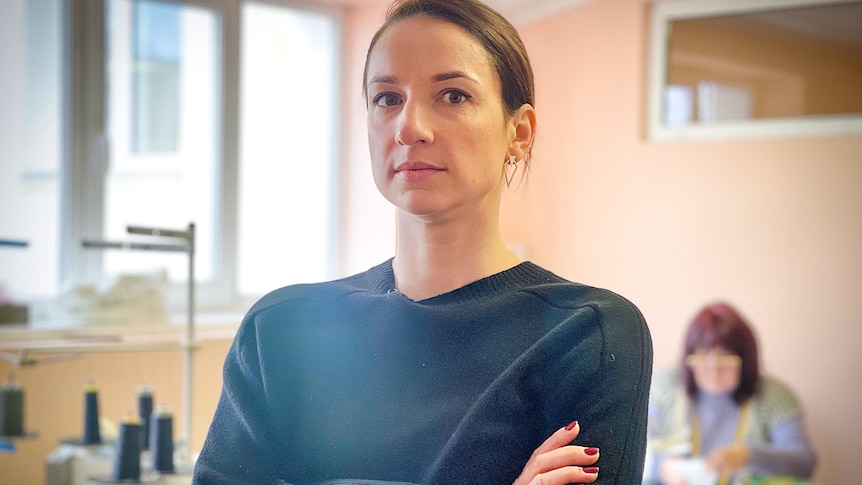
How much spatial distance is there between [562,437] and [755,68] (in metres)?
2.77

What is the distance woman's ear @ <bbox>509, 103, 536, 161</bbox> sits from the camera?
0.81 m

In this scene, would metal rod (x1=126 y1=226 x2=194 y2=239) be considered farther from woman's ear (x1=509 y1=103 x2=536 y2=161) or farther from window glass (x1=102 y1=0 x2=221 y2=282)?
window glass (x1=102 y1=0 x2=221 y2=282)

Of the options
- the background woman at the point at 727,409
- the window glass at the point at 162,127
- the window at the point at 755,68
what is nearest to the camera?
the background woman at the point at 727,409

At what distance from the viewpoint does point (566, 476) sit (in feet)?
2.42

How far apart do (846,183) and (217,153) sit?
80.7 inches

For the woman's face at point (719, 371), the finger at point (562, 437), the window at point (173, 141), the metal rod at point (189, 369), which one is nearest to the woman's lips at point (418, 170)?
the finger at point (562, 437)

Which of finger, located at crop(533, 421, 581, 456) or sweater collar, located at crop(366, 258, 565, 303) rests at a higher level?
sweater collar, located at crop(366, 258, 565, 303)

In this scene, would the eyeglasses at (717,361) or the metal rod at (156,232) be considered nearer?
the metal rod at (156,232)

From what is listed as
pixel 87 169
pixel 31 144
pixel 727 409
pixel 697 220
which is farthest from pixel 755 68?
pixel 31 144

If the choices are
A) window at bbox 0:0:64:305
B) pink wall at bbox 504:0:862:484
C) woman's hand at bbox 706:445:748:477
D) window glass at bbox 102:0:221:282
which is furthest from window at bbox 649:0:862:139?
window at bbox 0:0:64:305

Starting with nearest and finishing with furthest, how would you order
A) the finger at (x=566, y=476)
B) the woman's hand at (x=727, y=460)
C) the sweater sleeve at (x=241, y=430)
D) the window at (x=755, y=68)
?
the finger at (x=566, y=476) → the sweater sleeve at (x=241, y=430) → the woman's hand at (x=727, y=460) → the window at (x=755, y=68)

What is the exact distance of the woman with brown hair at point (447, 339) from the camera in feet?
2.50

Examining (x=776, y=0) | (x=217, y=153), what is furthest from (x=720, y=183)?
(x=217, y=153)

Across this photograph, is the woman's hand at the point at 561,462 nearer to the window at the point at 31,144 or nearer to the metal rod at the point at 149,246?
the metal rod at the point at 149,246
